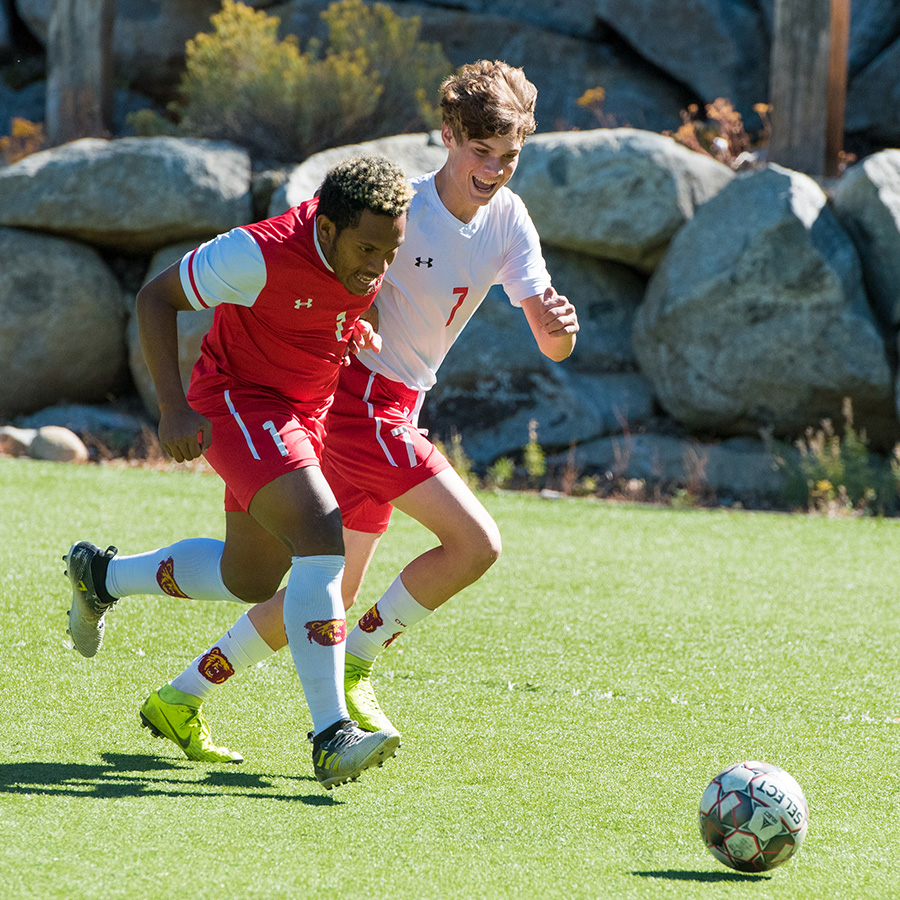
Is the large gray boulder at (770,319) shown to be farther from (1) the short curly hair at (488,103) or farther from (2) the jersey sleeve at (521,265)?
(1) the short curly hair at (488,103)

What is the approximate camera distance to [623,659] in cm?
437

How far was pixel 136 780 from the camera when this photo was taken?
9.16 feet

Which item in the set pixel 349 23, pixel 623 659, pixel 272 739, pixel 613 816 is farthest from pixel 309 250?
pixel 349 23

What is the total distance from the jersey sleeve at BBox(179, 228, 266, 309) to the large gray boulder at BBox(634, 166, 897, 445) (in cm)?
728

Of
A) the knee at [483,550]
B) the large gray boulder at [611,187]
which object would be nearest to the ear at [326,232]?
the knee at [483,550]

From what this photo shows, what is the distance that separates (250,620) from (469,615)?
1.98 m

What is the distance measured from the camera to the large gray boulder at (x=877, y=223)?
30.6 feet

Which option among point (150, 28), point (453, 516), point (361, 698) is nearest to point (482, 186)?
point (453, 516)

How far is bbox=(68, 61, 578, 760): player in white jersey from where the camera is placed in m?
3.12

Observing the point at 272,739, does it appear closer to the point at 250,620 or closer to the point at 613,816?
the point at 250,620

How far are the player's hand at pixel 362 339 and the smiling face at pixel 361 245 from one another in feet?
0.84

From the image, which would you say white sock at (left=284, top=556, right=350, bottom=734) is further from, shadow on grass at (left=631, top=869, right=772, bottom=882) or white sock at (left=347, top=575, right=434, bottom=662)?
shadow on grass at (left=631, top=869, right=772, bottom=882)

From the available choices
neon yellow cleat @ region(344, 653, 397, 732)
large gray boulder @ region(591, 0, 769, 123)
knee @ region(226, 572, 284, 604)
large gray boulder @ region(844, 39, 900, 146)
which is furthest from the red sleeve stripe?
large gray boulder @ region(844, 39, 900, 146)

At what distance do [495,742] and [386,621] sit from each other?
0.48 m
